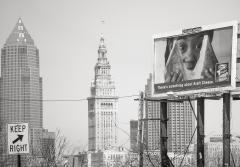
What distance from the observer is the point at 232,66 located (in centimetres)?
3303

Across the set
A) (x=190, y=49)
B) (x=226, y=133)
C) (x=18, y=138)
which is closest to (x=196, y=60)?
(x=190, y=49)

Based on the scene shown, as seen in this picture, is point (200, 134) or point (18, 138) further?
point (200, 134)

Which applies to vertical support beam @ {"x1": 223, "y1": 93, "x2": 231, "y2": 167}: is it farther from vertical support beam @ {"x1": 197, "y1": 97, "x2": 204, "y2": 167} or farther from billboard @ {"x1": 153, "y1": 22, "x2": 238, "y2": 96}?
vertical support beam @ {"x1": 197, "y1": 97, "x2": 204, "y2": 167}

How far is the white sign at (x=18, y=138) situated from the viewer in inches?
1139

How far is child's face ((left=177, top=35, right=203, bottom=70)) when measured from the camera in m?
34.5

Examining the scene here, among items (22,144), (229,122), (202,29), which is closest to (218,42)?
(202,29)

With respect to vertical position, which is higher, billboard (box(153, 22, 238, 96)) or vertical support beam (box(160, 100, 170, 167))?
billboard (box(153, 22, 238, 96))

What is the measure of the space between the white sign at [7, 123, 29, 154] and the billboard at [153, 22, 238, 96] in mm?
8149

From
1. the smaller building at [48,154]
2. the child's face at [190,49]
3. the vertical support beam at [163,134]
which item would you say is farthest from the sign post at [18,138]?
the smaller building at [48,154]

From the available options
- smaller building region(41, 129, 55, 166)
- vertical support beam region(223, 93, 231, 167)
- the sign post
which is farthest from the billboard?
smaller building region(41, 129, 55, 166)

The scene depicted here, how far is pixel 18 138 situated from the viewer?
95.1 ft

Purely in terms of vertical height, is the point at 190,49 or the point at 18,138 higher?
the point at 190,49

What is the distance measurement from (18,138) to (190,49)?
891 cm

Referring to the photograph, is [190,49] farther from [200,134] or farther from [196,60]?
[200,134]
